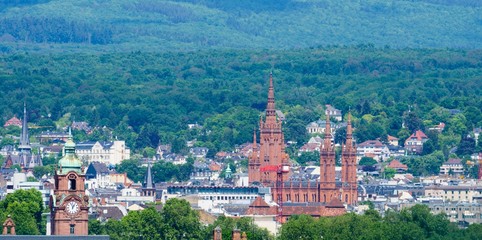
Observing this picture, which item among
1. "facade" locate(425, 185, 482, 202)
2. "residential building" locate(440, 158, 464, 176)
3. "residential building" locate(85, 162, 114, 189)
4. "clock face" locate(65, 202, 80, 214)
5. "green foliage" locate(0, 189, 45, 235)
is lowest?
"clock face" locate(65, 202, 80, 214)

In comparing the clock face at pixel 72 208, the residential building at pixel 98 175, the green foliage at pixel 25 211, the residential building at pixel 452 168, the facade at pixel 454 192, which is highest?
the residential building at pixel 452 168

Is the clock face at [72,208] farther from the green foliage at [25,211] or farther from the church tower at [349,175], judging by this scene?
the church tower at [349,175]

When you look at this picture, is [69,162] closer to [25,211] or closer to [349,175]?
[25,211]

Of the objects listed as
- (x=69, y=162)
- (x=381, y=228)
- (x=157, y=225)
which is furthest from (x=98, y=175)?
(x=69, y=162)

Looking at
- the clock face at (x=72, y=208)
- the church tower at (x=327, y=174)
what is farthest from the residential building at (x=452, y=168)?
the clock face at (x=72, y=208)

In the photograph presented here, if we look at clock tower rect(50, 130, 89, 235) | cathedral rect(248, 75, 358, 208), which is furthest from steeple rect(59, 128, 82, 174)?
cathedral rect(248, 75, 358, 208)

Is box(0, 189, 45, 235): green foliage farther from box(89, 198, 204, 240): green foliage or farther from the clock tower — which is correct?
the clock tower

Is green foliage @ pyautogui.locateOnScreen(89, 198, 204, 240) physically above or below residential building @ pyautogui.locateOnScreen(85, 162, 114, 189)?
below
